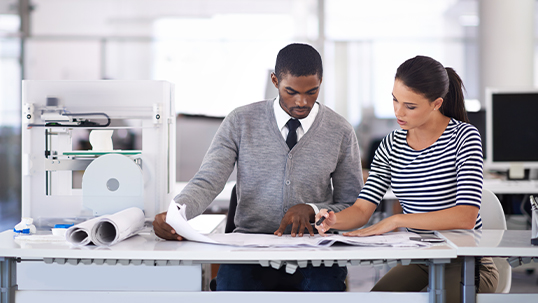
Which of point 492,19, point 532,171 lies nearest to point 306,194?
point 532,171

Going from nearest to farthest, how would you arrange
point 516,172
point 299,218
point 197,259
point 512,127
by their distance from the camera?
point 197,259, point 299,218, point 512,127, point 516,172

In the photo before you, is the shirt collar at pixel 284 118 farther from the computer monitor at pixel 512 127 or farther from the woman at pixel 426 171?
the computer monitor at pixel 512 127

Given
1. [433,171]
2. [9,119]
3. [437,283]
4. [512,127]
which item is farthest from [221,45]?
[437,283]

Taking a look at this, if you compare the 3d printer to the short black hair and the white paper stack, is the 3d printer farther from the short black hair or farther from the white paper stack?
the short black hair

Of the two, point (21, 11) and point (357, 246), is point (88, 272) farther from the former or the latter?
point (21, 11)

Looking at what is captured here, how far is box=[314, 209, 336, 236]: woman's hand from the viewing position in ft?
4.31

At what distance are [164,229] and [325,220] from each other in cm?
46

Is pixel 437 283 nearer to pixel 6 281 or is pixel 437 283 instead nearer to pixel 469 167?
pixel 469 167

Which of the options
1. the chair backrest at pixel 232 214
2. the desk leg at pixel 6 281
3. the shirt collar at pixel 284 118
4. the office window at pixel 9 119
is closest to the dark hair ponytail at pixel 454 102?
the shirt collar at pixel 284 118

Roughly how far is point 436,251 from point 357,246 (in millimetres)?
189

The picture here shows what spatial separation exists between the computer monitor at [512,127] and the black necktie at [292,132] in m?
1.96

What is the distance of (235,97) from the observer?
5.23 metres

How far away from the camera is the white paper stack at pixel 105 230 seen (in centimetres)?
117

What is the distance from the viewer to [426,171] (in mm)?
1453
